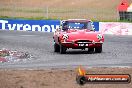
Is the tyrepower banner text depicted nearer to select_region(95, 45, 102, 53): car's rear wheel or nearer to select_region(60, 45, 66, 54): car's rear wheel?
select_region(95, 45, 102, 53): car's rear wheel

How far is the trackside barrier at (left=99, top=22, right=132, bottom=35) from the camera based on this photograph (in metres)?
33.2

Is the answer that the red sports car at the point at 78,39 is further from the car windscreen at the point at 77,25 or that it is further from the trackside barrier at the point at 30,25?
the trackside barrier at the point at 30,25

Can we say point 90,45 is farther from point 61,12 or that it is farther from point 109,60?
point 61,12

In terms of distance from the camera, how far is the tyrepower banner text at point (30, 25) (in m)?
36.4

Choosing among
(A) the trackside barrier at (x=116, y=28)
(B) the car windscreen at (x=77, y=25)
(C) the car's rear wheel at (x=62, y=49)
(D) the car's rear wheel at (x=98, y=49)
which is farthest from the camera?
(A) the trackside barrier at (x=116, y=28)

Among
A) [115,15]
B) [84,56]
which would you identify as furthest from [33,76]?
[115,15]

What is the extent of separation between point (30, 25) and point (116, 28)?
692 centimetres

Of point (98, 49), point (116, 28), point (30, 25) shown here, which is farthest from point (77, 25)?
point (30, 25)

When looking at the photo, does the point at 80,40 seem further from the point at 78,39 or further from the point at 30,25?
the point at 30,25

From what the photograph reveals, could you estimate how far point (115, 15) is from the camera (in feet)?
128

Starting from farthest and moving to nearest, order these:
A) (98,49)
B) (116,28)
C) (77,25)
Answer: (116,28)
(77,25)
(98,49)

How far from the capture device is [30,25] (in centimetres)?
3778

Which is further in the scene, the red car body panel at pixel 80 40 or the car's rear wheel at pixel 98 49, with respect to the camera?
the car's rear wheel at pixel 98 49

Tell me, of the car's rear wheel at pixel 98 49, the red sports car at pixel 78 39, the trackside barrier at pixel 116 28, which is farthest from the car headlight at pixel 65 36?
the trackside barrier at pixel 116 28
